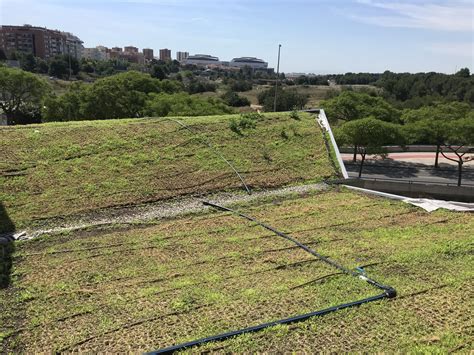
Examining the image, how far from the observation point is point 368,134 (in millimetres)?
19031

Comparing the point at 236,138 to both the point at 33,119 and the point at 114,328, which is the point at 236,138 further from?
the point at 33,119

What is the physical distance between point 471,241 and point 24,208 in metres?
9.94

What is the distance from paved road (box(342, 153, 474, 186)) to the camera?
19984mm

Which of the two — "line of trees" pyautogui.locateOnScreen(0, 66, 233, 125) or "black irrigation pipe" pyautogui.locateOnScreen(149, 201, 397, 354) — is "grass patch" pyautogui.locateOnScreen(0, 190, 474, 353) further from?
"line of trees" pyautogui.locateOnScreen(0, 66, 233, 125)

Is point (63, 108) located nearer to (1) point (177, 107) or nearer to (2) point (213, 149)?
(1) point (177, 107)

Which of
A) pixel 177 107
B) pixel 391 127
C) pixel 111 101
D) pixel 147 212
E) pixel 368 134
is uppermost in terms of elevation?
pixel 111 101

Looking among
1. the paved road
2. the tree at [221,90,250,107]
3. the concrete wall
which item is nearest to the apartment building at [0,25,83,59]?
the tree at [221,90,250,107]

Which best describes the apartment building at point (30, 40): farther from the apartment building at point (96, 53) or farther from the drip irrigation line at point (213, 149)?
the drip irrigation line at point (213, 149)

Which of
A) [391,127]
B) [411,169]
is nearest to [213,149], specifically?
[391,127]

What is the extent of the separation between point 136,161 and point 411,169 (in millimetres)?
15716

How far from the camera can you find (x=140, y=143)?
43.8 feet

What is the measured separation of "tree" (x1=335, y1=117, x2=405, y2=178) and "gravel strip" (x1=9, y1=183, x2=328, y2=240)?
25.9ft

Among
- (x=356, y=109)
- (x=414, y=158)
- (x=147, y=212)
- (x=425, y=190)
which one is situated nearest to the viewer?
(x=147, y=212)

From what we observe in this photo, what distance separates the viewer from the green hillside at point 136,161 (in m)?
10.2
